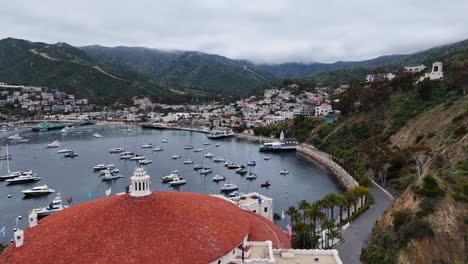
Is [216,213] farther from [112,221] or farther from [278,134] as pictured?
[278,134]

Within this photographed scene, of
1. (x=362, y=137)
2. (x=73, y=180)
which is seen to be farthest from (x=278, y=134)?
(x=73, y=180)

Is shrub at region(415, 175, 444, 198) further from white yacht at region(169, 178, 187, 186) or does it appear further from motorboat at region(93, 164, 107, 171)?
motorboat at region(93, 164, 107, 171)

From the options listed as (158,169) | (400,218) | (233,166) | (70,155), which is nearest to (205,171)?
(233,166)

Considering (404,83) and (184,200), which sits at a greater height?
(404,83)

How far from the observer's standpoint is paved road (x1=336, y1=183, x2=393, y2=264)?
38.9 m

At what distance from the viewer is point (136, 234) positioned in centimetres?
2633

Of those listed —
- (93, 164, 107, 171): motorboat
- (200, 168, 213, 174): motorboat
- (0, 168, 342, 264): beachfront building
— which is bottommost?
(200, 168, 213, 174): motorboat

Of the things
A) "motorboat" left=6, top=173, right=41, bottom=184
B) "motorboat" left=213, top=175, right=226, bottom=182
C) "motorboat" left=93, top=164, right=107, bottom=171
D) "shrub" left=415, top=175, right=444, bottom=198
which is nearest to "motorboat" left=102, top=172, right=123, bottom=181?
"motorboat" left=93, top=164, right=107, bottom=171

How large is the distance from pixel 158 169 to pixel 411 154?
62.1m

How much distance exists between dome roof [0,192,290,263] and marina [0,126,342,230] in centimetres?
2824

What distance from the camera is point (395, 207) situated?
1577 inches

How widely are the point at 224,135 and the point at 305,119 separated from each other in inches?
1429

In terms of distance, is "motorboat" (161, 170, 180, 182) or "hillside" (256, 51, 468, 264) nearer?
"hillside" (256, 51, 468, 264)

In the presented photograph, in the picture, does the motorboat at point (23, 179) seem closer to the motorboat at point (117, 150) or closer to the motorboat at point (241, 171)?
the motorboat at point (117, 150)
